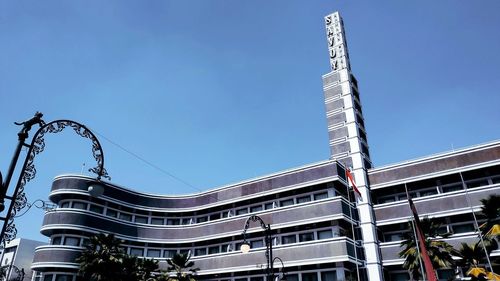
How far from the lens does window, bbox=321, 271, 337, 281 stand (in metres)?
38.4

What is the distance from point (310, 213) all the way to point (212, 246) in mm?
15610

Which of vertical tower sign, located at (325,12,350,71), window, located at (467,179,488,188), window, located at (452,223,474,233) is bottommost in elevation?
window, located at (452,223,474,233)

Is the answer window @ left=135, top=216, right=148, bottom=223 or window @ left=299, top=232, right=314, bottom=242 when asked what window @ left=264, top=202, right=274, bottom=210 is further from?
window @ left=135, top=216, right=148, bottom=223

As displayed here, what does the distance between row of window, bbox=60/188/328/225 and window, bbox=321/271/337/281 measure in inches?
334

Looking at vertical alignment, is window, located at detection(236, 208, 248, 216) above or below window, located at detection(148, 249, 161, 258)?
above

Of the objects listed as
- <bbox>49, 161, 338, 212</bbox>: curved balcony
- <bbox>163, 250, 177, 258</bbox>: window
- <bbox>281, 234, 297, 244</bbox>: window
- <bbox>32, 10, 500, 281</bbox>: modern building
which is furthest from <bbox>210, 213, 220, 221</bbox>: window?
<bbox>281, 234, 297, 244</bbox>: window

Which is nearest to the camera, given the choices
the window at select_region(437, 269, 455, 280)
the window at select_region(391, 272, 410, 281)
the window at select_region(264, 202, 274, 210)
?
the window at select_region(437, 269, 455, 280)

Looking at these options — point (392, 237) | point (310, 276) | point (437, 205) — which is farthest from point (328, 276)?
point (437, 205)

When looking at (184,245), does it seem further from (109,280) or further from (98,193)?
(98,193)

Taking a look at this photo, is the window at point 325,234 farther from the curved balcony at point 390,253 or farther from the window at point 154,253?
the window at point 154,253

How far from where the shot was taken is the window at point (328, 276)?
38.4 m

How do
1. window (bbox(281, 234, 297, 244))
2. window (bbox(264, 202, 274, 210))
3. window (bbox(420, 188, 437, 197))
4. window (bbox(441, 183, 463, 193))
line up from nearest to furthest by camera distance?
window (bbox(441, 183, 463, 193)), window (bbox(420, 188, 437, 197)), window (bbox(281, 234, 297, 244)), window (bbox(264, 202, 274, 210))

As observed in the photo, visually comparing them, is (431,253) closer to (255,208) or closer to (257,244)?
(257,244)

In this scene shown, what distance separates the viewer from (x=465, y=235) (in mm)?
36688
